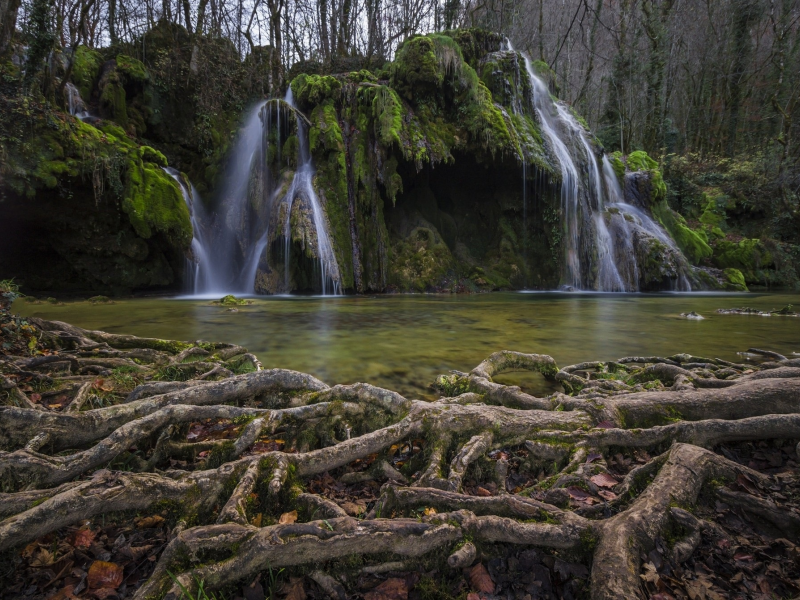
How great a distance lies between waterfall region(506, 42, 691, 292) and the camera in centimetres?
1862

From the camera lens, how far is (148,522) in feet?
6.62

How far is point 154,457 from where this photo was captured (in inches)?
102

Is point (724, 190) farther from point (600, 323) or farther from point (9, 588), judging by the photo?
point (9, 588)

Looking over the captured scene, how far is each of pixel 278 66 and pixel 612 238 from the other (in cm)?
1938

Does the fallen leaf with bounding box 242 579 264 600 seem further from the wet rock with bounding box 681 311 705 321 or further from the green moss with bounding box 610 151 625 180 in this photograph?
the green moss with bounding box 610 151 625 180

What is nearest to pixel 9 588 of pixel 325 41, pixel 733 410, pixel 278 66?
pixel 733 410

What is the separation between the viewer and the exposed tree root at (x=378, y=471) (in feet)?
5.59

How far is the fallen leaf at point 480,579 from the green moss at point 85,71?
20666 mm

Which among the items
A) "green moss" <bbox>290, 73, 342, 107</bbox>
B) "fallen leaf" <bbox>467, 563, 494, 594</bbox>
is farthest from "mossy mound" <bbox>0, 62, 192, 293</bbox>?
"fallen leaf" <bbox>467, 563, 494, 594</bbox>

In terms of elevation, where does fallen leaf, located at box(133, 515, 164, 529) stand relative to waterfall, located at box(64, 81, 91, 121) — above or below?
below

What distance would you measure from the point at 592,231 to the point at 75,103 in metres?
21.9

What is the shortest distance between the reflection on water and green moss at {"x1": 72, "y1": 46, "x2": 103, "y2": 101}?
936cm

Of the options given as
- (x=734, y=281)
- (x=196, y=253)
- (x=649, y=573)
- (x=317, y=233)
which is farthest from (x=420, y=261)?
(x=649, y=573)

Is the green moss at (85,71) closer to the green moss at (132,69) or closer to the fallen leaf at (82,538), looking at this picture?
the green moss at (132,69)
